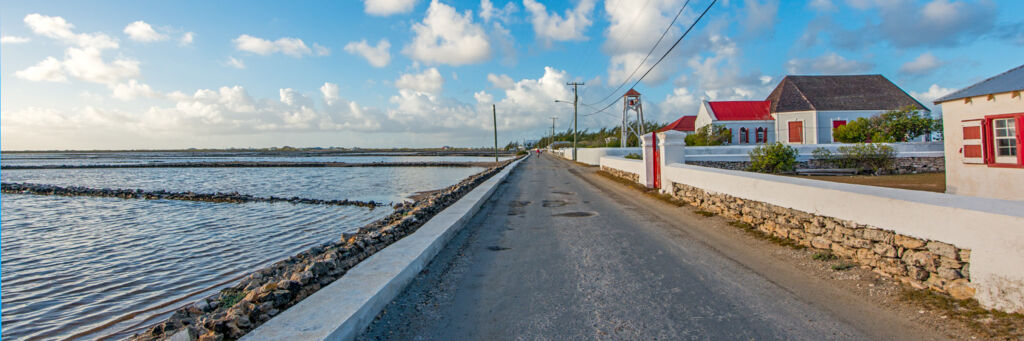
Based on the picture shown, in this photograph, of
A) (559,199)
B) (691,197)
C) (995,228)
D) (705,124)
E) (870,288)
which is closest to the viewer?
(995,228)

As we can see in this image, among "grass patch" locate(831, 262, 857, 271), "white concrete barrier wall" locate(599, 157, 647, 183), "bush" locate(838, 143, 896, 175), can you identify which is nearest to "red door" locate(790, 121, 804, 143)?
"bush" locate(838, 143, 896, 175)

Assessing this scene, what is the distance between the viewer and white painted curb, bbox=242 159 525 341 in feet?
11.3

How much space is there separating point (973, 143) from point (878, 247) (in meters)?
8.97

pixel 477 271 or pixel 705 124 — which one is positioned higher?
pixel 705 124

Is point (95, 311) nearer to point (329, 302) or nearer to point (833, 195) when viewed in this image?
point (329, 302)

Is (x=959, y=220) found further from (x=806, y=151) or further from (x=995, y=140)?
(x=806, y=151)

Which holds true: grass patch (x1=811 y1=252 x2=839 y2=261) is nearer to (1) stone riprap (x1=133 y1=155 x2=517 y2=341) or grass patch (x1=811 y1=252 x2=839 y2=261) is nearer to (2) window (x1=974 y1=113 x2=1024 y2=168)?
(1) stone riprap (x1=133 y1=155 x2=517 y2=341)

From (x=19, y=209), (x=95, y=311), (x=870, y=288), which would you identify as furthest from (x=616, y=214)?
(x=19, y=209)

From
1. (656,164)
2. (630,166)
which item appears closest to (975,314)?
(656,164)

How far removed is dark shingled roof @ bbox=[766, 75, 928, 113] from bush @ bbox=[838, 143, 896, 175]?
70.2 feet

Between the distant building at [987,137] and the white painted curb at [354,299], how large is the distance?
11995 millimetres

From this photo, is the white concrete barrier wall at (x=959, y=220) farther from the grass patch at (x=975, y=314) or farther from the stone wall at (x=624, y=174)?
the stone wall at (x=624, y=174)

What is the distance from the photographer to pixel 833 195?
5973mm

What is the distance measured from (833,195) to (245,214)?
14688 mm
